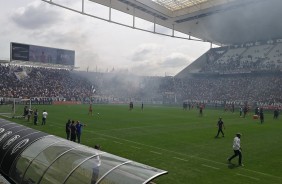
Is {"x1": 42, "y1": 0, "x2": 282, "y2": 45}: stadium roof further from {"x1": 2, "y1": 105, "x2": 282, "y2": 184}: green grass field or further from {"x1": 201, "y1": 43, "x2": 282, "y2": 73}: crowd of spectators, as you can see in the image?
{"x1": 2, "y1": 105, "x2": 282, "y2": 184}: green grass field

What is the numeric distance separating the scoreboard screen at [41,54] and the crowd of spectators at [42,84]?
3002 mm

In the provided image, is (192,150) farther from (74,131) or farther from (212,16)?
(212,16)

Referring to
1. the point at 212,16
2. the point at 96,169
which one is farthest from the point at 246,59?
the point at 96,169

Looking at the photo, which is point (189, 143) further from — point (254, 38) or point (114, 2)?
point (254, 38)

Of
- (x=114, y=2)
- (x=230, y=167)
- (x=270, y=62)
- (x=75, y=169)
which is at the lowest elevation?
(x=230, y=167)

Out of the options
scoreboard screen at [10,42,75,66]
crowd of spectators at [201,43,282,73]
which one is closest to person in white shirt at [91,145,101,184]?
scoreboard screen at [10,42,75,66]

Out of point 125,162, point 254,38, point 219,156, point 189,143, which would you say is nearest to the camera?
point 125,162

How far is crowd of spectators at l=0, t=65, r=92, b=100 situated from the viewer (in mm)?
56844

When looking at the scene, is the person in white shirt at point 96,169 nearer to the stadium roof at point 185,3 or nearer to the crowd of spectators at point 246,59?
the stadium roof at point 185,3

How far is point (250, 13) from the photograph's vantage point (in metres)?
53.8

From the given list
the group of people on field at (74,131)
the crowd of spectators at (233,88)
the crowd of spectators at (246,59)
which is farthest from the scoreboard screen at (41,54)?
the group of people on field at (74,131)

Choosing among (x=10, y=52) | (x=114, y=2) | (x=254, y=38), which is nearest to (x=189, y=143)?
(x=114, y=2)

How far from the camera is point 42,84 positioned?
2472 inches

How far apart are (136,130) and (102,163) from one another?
1706 cm
